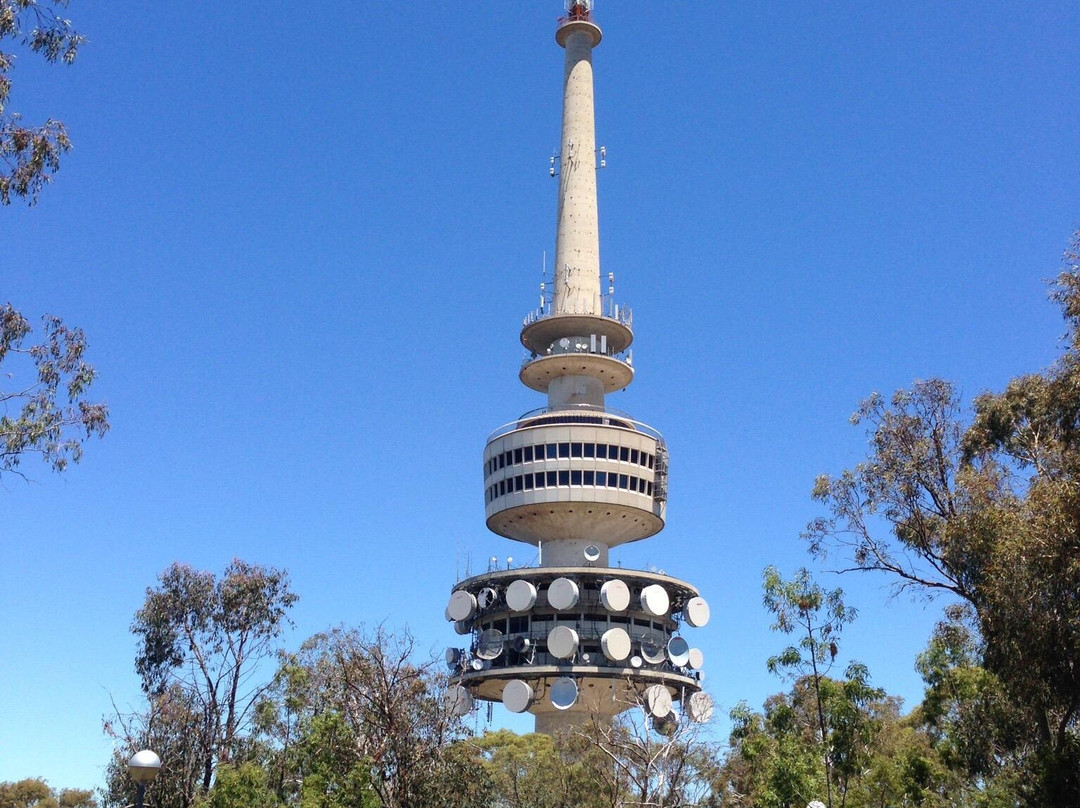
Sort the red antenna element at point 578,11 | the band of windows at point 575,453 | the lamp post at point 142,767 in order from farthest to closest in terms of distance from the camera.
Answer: the red antenna element at point 578,11
the band of windows at point 575,453
the lamp post at point 142,767

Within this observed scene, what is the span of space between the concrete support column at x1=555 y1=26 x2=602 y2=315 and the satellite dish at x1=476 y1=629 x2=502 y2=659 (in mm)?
27852

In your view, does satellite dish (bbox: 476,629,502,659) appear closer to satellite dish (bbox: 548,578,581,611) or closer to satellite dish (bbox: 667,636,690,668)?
satellite dish (bbox: 548,578,581,611)

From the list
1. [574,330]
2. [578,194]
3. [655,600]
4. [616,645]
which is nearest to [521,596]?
[616,645]

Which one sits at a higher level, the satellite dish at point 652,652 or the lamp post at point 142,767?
the satellite dish at point 652,652

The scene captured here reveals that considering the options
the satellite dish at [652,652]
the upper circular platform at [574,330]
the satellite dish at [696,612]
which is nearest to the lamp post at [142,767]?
the satellite dish at [652,652]

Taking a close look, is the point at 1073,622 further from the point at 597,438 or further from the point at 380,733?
the point at 597,438

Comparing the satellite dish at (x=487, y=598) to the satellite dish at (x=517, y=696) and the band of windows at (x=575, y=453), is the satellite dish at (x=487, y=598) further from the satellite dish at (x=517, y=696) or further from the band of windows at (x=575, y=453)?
the band of windows at (x=575, y=453)

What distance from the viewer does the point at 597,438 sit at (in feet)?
282

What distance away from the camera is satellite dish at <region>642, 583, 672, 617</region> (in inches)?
3258

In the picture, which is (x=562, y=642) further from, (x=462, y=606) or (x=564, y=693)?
(x=462, y=606)

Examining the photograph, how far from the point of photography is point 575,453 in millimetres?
85562

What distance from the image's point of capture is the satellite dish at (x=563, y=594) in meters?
80.5

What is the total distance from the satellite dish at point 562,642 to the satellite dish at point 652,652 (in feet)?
18.2

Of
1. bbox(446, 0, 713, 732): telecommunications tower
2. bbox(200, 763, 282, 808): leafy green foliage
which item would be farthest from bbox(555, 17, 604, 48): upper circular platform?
bbox(200, 763, 282, 808): leafy green foliage
